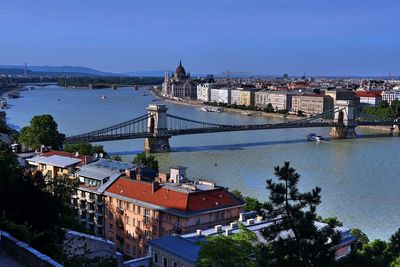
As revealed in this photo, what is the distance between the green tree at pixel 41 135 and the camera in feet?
55.6

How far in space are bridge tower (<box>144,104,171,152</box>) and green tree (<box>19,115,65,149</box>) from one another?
481cm

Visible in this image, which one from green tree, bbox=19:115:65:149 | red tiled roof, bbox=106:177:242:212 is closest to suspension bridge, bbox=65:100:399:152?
green tree, bbox=19:115:65:149

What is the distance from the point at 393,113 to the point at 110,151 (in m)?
21.3

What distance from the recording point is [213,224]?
337 inches

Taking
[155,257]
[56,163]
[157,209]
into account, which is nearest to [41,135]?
[56,163]

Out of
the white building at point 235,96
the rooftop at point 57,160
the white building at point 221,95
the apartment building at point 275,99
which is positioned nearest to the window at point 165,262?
the rooftop at point 57,160

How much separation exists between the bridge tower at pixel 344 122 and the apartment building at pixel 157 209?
19.6 metres

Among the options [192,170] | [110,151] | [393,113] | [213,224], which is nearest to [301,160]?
[192,170]

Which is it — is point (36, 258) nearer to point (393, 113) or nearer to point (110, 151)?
point (110, 151)

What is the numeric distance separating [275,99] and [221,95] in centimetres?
970

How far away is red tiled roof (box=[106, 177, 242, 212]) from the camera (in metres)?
8.46

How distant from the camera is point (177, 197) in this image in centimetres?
862

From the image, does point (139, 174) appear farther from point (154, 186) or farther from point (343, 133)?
point (343, 133)

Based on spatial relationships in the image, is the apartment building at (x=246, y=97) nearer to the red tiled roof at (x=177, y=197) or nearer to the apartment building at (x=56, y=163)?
the apartment building at (x=56, y=163)
